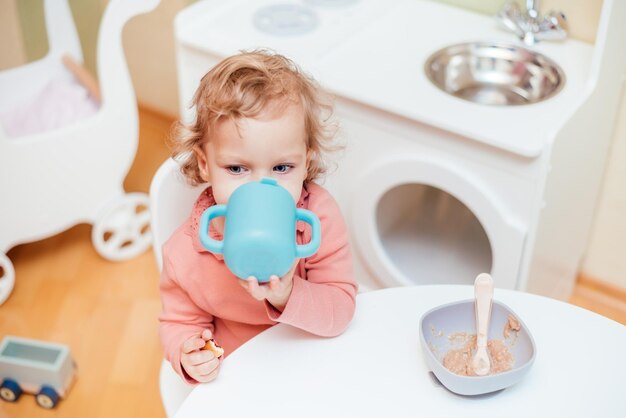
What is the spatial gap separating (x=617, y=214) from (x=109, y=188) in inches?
49.7

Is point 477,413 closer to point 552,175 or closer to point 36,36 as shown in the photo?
point 552,175

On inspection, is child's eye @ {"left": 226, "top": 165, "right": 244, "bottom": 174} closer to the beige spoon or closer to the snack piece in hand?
the snack piece in hand

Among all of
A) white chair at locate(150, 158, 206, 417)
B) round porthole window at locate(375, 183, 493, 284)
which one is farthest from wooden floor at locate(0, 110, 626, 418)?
white chair at locate(150, 158, 206, 417)

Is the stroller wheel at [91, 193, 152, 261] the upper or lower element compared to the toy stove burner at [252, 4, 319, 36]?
lower

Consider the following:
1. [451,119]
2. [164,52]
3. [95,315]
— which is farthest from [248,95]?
[164,52]

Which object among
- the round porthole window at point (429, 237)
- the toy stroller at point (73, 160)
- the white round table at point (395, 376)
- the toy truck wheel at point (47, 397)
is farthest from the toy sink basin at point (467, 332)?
the toy stroller at point (73, 160)

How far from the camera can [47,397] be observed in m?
1.68

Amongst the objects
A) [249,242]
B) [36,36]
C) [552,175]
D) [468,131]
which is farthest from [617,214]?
[36,36]

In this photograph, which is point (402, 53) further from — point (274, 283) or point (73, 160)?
point (274, 283)

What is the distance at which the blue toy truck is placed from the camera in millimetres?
1673

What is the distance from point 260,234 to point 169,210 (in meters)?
0.43

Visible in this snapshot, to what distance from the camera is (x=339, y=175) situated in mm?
1700

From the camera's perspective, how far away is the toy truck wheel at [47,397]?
168cm

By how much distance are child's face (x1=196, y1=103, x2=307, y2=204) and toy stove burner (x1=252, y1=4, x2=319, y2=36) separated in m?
0.82
